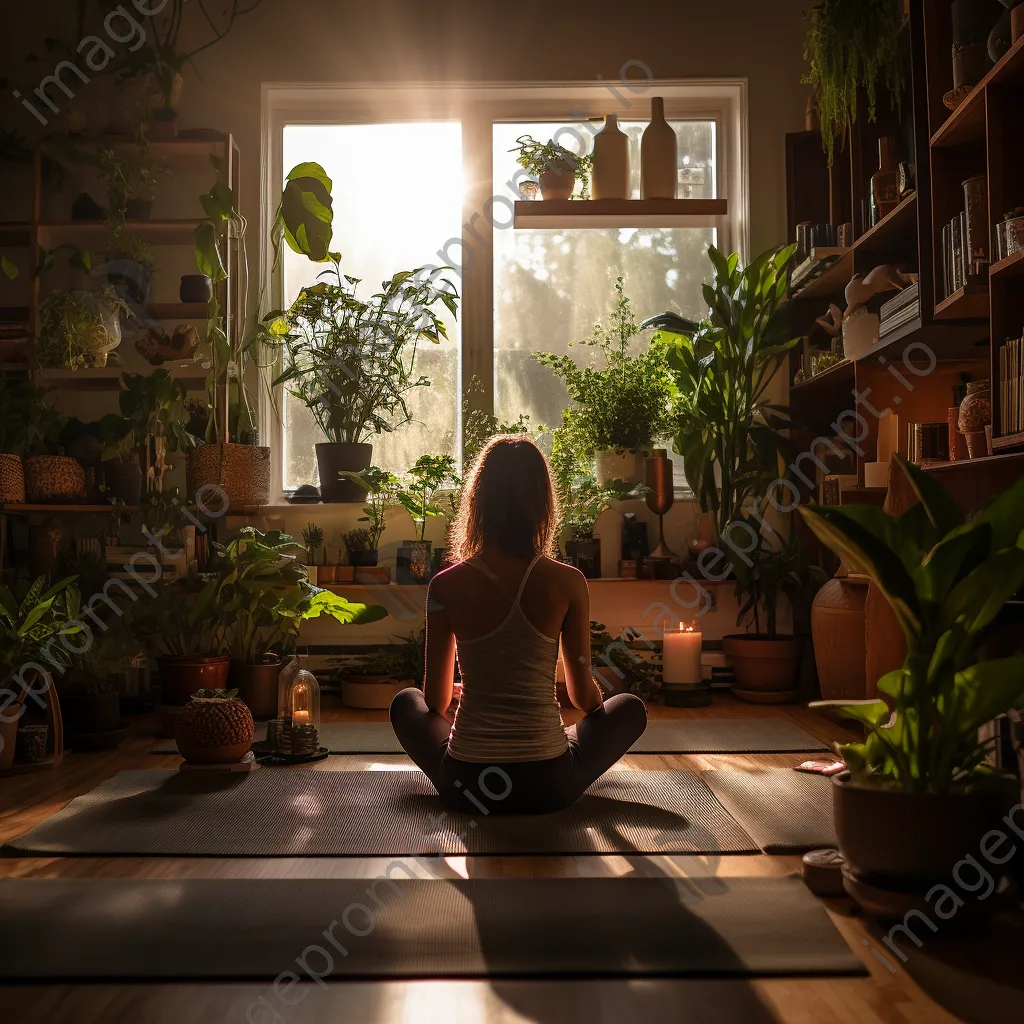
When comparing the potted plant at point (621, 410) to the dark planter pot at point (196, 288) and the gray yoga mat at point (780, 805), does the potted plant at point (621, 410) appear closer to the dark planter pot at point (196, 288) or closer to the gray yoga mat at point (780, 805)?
the dark planter pot at point (196, 288)

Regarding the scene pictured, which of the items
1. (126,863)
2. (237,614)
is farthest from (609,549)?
(126,863)

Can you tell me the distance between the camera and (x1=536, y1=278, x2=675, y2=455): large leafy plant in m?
5.08

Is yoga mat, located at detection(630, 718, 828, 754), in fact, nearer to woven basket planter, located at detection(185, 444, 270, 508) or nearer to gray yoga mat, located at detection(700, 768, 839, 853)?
gray yoga mat, located at detection(700, 768, 839, 853)

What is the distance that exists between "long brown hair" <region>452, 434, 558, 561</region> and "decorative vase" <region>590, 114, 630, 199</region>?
2.90m

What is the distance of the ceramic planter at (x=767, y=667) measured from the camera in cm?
463

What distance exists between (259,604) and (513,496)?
1776 millimetres

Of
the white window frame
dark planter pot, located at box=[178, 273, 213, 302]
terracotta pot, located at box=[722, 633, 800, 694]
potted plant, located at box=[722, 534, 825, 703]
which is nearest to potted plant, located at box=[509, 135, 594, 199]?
the white window frame

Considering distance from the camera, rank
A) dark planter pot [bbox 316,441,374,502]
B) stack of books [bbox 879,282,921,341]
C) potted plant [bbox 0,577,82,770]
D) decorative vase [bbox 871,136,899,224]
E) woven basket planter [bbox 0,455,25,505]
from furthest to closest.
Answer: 1. dark planter pot [bbox 316,441,374,502]
2. woven basket planter [bbox 0,455,25,505]
3. decorative vase [bbox 871,136,899,224]
4. stack of books [bbox 879,282,921,341]
5. potted plant [bbox 0,577,82,770]

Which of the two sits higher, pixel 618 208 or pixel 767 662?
pixel 618 208

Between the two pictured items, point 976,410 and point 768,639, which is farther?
point 768,639

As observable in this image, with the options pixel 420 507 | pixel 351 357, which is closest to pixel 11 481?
pixel 351 357

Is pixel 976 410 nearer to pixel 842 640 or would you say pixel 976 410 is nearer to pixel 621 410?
pixel 842 640

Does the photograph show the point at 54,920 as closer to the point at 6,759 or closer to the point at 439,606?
the point at 439,606

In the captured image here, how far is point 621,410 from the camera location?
16.6ft
